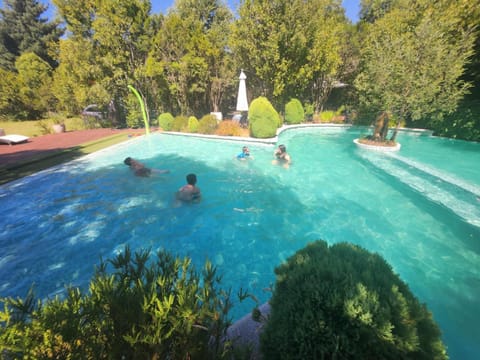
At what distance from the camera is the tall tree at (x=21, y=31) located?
3516 cm

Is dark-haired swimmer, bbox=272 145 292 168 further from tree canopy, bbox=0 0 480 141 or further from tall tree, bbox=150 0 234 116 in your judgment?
tall tree, bbox=150 0 234 116

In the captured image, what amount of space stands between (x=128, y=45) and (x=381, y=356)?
2376 cm

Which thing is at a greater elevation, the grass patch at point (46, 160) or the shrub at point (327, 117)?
the shrub at point (327, 117)

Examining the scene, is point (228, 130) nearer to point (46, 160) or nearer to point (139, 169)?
point (139, 169)

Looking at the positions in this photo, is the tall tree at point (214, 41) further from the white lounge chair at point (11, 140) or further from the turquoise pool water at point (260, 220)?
the white lounge chair at point (11, 140)

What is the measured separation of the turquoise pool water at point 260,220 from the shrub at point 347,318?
213 centimetres

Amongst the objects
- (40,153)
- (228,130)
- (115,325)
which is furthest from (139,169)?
(228,130)

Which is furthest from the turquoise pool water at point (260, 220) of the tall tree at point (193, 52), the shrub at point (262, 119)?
the tall tree at point (193, 52)

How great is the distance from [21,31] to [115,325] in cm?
5823

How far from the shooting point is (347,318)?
1.57 metres

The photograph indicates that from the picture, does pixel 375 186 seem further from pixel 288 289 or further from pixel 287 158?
pixel 288 289

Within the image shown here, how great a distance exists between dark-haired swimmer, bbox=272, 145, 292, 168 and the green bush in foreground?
8951 millimetres

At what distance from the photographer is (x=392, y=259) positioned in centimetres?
459

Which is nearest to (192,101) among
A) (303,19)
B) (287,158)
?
(303,19)
